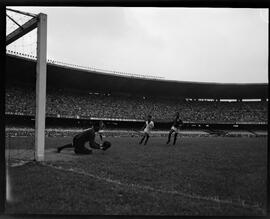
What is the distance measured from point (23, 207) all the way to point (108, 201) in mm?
1420

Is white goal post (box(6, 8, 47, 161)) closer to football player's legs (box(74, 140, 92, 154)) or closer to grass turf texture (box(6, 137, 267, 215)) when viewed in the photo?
grass turf texture (box(6, 137, 267, 215))

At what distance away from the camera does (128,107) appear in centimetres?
3925

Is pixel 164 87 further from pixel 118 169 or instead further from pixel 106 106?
pixel 118 169

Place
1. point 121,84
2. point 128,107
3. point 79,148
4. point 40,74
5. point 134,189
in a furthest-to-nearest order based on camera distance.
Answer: point 128,107
point 121,84
point 79,148
point 40,74
point 134,189

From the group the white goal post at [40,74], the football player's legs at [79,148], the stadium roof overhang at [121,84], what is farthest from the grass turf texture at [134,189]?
the stadium roof overhang at [121,84]

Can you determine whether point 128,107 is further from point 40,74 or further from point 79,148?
point 40,74

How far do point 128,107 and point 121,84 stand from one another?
10.4ft

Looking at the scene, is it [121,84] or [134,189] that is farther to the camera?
[121,84]

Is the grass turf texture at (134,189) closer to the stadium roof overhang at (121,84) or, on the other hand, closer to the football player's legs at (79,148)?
the football player's legs at (79,148)

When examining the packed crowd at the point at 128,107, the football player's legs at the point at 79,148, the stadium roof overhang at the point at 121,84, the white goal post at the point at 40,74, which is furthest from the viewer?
the packed crowd at the point at 128,107

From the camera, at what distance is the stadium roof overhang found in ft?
99.6

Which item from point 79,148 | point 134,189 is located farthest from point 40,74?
point 134,189

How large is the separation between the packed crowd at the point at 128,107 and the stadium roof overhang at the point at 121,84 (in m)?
0.98

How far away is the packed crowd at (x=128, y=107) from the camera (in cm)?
3095
